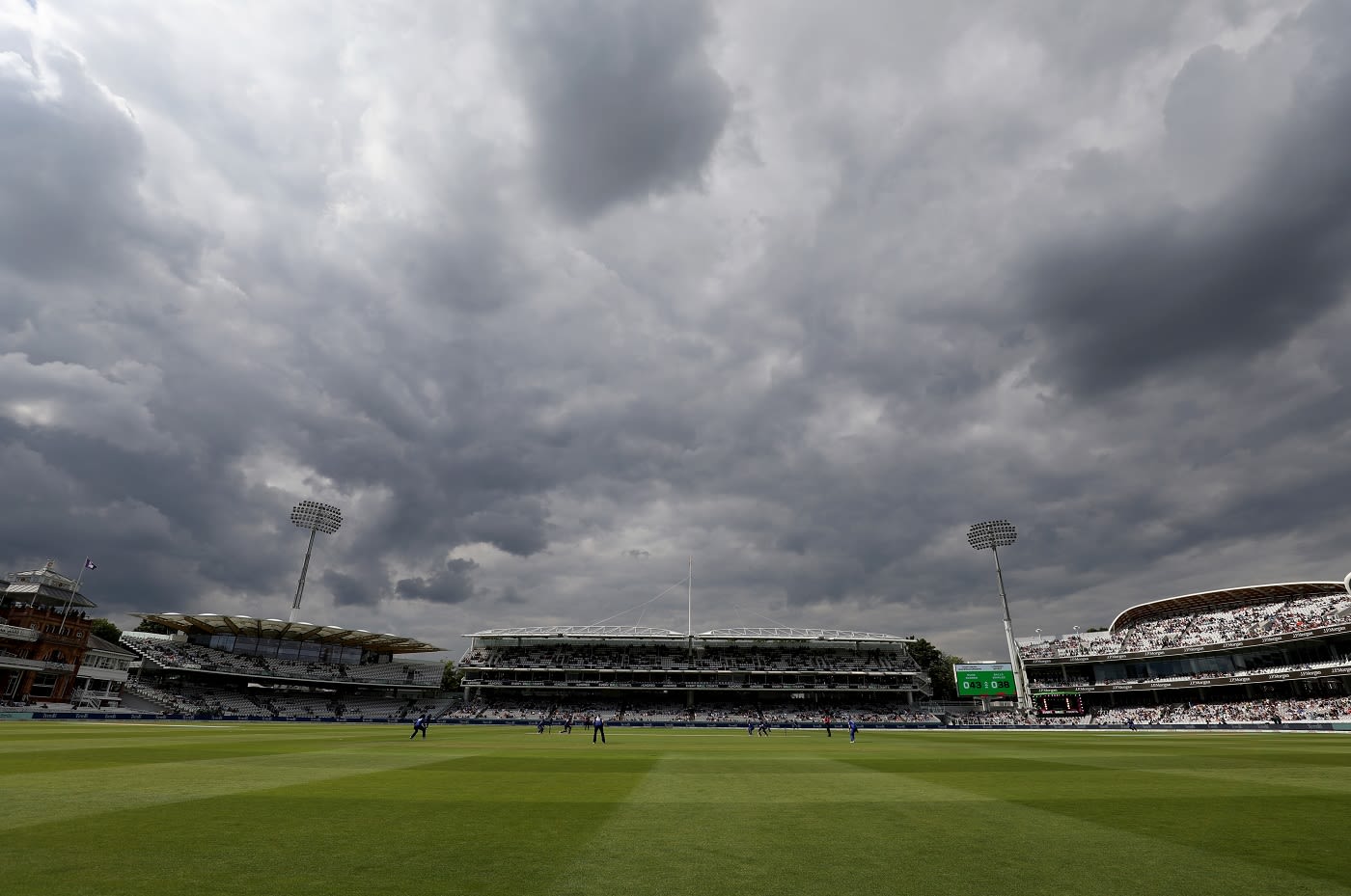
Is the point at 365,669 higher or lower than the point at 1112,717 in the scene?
higher

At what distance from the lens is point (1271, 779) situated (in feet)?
56.3

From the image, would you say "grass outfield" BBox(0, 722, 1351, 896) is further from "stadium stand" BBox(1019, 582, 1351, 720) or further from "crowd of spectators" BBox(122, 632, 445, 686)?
"crowd of spectators" BBox(122, 632, 445, 686)

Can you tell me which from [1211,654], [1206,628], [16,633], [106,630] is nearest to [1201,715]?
[1211,654]

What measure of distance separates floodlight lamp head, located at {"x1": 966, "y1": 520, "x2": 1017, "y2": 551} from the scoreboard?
21.0 metres

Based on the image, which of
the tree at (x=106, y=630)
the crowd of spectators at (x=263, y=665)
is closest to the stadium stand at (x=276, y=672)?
the crowd of spectators at (x=263, y=665)

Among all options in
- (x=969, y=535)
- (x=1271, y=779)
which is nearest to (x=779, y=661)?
(x=969, y=535)

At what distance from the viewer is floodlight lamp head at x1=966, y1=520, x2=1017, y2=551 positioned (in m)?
93.6

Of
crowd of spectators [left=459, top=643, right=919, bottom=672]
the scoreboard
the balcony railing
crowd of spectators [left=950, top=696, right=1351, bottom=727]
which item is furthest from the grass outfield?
crowd of spectators [left=459, top=643, right=919, bottom=672]

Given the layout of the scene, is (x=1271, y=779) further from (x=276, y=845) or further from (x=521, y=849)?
(x=276, y=845)

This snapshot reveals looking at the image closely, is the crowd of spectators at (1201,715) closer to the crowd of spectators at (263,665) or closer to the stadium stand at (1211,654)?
the stadium stand at (1211,654)

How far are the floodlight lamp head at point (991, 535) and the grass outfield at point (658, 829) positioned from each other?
263ft

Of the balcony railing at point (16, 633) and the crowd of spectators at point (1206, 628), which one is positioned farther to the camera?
the crowd of spectators at point (1206, 628)

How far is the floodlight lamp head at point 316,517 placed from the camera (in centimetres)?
10188

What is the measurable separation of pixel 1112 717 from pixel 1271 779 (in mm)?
70626
